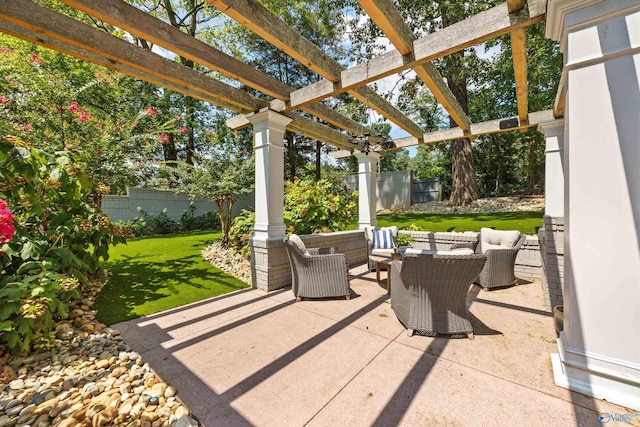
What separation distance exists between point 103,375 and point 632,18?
188 inches

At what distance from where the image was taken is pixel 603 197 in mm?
1912

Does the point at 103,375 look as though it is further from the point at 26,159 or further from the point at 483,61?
the point at 483,61

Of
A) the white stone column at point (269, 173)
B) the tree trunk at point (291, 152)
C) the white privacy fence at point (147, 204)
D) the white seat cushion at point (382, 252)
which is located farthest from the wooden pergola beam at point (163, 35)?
the tree trunk at point (291, 152)

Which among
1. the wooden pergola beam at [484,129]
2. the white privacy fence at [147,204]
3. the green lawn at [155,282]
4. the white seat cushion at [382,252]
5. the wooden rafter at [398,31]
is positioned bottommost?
the green lawn at [155,282]

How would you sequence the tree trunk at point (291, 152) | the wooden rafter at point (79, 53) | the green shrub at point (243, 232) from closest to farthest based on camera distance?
the wooden rafter at point (79, 53) → the green shrub at point (243, 232) → the tree trunk at point (291, 152)

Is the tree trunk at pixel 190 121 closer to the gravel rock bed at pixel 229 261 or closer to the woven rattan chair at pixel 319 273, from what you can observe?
the gravel rock bed at pixel 229 261

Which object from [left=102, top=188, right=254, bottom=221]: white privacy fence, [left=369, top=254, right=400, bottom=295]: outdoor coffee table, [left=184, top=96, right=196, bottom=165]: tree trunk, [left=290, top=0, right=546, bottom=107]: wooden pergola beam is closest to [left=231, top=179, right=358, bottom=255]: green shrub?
[left=369, top=254, right=400, bottom=295]: outdoor coffee table

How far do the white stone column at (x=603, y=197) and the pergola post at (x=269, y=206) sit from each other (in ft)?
11.6

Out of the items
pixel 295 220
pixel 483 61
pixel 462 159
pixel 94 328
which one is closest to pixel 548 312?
pixel 295 220

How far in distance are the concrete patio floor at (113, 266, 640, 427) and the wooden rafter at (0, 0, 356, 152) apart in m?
2.98

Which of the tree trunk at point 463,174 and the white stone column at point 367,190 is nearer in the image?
the white stone column at point 367,190

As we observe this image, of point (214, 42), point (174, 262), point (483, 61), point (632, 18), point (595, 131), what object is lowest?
point (174, 262)

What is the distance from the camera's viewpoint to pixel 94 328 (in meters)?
3.07

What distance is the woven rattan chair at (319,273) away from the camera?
12.8 feet
